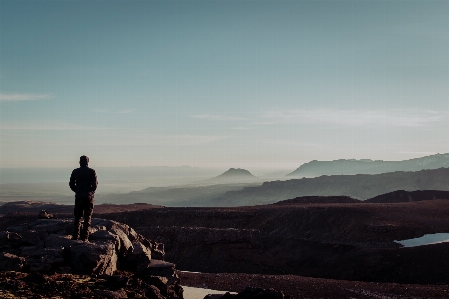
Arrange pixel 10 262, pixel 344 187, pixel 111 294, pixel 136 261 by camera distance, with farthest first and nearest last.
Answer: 1. pixel 344 187
2. pixel 136 261
3. pixel 10 262
4. pixel 111 294

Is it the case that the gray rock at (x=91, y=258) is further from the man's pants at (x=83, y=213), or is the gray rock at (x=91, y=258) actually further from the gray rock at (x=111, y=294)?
the gray rock at (x=111, y=294)

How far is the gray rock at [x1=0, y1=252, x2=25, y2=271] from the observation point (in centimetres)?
1479

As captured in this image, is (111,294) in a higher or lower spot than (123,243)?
lower

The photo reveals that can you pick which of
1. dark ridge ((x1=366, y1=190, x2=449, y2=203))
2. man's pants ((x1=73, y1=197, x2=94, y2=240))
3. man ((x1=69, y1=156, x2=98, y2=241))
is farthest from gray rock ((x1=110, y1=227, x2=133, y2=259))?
dark ridge ((x1=366, y1=190, x2=449, y2=203))

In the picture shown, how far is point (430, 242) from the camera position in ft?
120

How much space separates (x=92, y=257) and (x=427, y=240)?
3064cm

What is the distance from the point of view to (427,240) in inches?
1462

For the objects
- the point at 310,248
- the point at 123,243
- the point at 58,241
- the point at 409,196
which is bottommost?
the point at 310,248

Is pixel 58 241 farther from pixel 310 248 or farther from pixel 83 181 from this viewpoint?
pixel 310 248

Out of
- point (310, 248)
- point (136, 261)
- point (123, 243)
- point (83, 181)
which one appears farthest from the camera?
point (310, 248)

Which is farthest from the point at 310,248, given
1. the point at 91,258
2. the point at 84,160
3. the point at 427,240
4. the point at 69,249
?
the point at 69,249

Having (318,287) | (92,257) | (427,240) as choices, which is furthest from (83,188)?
(427,240)

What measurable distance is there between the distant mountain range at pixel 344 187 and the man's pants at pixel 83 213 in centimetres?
11071

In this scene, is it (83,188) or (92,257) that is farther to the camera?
(83,188)
